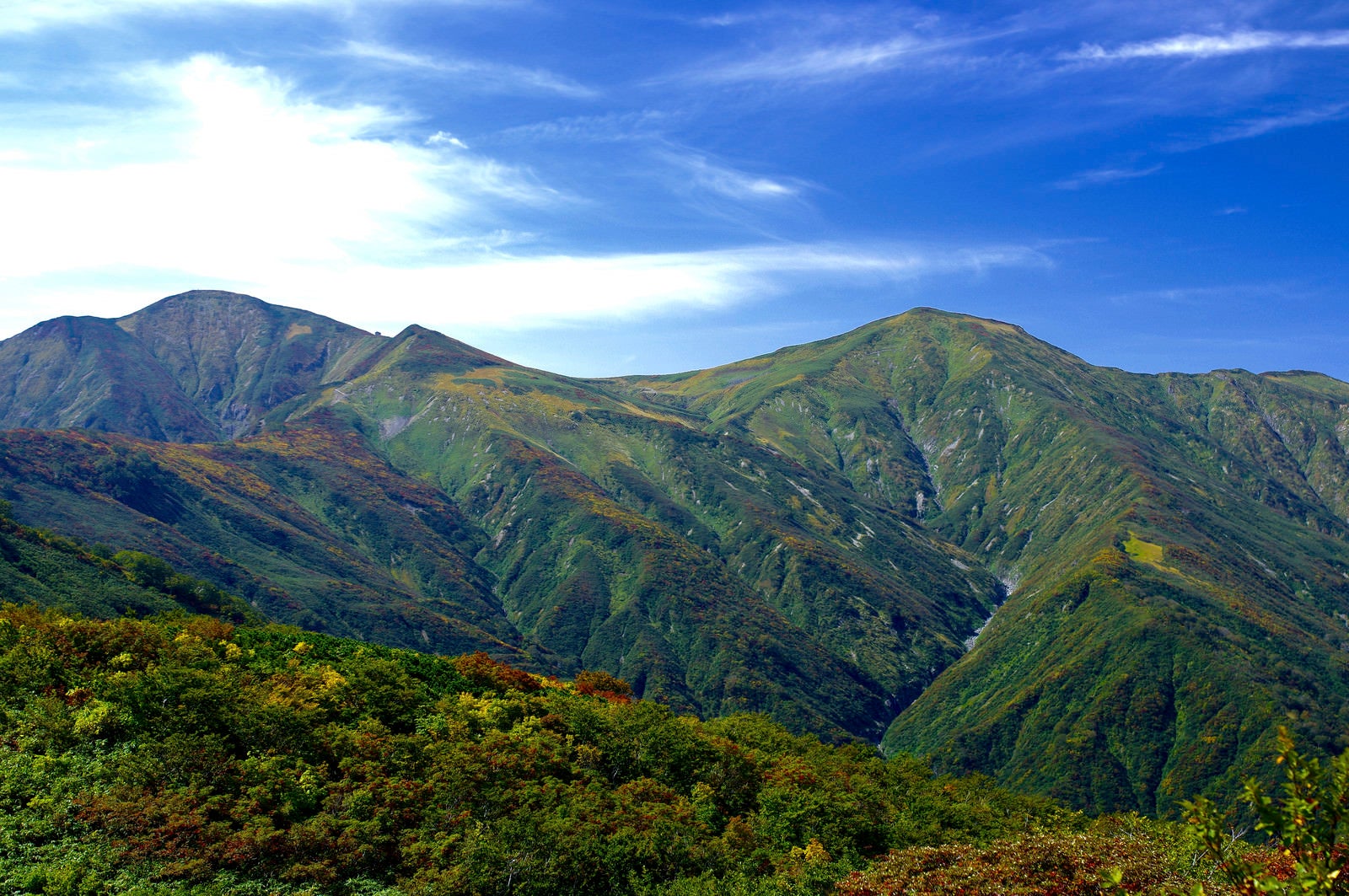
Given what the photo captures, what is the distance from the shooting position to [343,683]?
269 feet

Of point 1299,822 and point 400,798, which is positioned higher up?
point 1299,822

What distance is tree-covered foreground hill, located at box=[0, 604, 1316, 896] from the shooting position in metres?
50.9

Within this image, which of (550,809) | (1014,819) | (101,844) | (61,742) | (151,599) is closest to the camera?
(101,844)

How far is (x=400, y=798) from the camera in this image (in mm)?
62219

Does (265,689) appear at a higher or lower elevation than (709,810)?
higher

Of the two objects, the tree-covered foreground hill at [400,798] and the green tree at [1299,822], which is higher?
the green tree at [1299,822]

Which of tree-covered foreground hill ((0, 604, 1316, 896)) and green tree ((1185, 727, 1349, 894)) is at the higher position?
green tree ((1185, 727, 1349, 894))

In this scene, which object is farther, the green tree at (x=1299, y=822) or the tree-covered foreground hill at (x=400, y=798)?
the tree-covered foreground hill at (x=400, y=798)

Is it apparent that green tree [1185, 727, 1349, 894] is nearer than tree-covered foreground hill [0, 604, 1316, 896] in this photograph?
Yes

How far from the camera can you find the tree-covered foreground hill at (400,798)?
167 feet

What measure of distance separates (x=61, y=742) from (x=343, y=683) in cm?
2439

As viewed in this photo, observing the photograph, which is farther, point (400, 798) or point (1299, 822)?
point (400, 798)

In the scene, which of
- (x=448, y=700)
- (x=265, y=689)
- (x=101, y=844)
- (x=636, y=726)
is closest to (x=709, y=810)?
(x=636, y=726)

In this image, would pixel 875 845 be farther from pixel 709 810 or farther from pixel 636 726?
pixel 636 726
